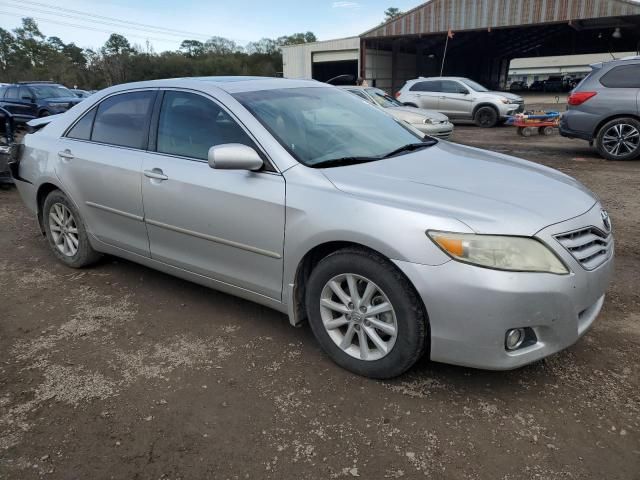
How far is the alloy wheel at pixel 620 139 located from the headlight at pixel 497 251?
8272 millimetres

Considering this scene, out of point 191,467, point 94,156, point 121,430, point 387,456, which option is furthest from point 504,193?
point 94,156

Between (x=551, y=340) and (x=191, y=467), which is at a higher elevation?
(x=551, y=340)

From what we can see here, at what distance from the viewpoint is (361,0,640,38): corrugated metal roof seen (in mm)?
21969

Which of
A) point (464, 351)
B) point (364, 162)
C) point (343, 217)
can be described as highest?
point (364, 162)

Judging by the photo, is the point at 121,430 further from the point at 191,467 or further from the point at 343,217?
the point at 343,217

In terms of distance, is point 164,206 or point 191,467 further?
point 164,206

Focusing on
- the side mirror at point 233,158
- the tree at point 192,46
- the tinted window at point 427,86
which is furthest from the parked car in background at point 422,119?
the tree at point 192,46

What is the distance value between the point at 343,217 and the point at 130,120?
2150 mm

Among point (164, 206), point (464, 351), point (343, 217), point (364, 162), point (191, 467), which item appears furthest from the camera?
point (164, 206)

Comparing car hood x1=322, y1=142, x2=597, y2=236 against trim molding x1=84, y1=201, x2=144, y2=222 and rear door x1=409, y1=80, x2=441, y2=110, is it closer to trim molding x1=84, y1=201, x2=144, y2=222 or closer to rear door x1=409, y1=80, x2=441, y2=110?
trim molding x1=84, y1=201, x2=144, y2=222

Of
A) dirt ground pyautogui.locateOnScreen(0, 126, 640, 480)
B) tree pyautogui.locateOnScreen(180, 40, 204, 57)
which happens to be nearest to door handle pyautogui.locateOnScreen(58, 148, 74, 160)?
dirt ground pyautogui.locateOnScreen(0, 126, 640, 480)

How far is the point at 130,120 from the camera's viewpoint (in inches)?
150

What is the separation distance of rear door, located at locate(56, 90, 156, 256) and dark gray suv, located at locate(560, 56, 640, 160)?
8.25 m

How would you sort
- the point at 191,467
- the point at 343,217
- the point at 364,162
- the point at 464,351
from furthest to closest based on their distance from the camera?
the point at 364,162
the point at 343,217
the point at 464,351
the point at 191,467
